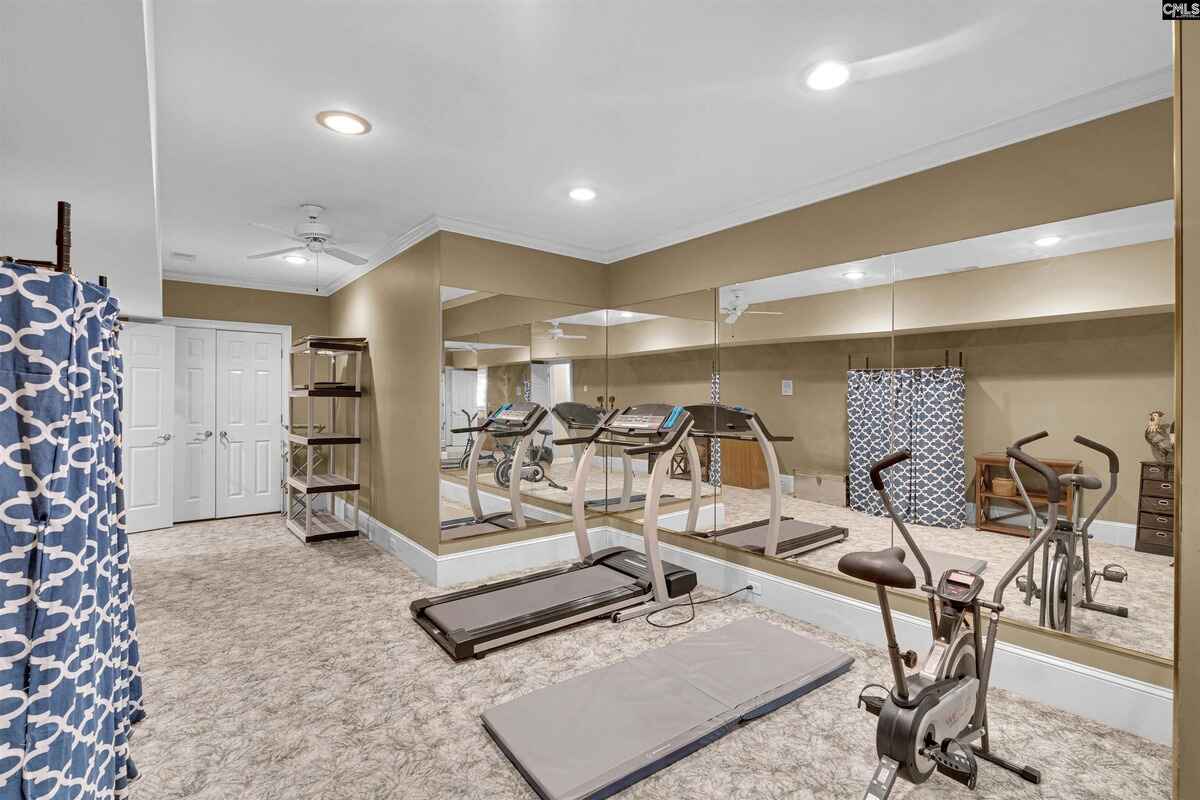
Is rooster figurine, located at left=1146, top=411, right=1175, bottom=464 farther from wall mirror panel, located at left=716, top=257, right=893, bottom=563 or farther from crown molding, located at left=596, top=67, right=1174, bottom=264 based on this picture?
crown molding, located at left=596, top=67, right=1174, bottom=264

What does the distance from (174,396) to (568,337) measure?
173 inches

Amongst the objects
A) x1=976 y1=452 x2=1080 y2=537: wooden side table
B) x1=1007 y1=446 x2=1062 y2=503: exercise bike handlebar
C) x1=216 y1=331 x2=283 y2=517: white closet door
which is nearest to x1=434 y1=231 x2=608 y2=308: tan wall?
x1=976 y1=452 x2=1080 y2=537: wooden side table

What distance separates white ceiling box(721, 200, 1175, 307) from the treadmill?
3.83 feet

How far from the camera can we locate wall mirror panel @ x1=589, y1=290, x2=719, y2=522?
13.5ft

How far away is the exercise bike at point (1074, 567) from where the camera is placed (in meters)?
2.36

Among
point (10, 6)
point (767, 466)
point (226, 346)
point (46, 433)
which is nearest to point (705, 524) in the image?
point (767, 466)

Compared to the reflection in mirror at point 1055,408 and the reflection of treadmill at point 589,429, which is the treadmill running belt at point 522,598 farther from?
the reflection in mirror at point 1055,408

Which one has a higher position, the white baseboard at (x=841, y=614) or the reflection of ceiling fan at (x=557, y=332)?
the reflection of ceiling fan at (x=557, y=332)

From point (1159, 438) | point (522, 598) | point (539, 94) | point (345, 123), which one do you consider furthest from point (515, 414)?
point (1159, 438)

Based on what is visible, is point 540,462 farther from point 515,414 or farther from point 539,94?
point 539,94

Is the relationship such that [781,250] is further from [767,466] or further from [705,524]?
[705,524]

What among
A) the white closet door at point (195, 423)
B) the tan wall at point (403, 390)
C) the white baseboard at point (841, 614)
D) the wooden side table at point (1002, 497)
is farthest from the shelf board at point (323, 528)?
the wooden side table at point (1002, 497)

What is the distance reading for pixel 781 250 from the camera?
362 cm

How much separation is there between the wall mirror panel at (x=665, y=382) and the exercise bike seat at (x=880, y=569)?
178 cm
